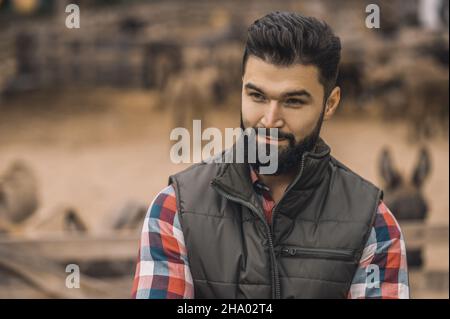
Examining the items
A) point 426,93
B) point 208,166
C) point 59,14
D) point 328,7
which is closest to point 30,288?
point 208,166

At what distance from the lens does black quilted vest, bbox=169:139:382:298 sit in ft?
5.88

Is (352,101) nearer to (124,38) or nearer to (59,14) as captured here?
(124,38)

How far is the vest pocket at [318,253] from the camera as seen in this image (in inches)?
71.1

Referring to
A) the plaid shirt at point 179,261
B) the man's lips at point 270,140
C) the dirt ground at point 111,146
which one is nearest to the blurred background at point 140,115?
the dirt ground at point 111,146

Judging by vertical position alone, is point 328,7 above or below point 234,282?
above

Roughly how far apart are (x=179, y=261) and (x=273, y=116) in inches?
14.9

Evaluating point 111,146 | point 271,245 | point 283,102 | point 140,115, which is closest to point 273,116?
point 283,102

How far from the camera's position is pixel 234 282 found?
180 cm

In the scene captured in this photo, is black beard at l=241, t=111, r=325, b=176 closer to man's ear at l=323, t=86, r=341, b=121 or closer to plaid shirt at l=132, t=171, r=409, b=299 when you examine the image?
man's ear at l=323, t=86, r=341, b=121

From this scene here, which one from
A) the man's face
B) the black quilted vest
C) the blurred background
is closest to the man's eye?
the man's face

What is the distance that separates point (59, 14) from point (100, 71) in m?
2.13

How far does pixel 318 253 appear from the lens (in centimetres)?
180

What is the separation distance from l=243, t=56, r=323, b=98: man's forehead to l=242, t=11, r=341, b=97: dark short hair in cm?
1

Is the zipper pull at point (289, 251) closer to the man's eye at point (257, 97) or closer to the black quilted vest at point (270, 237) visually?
the black quilted vest at point (270, 237)
